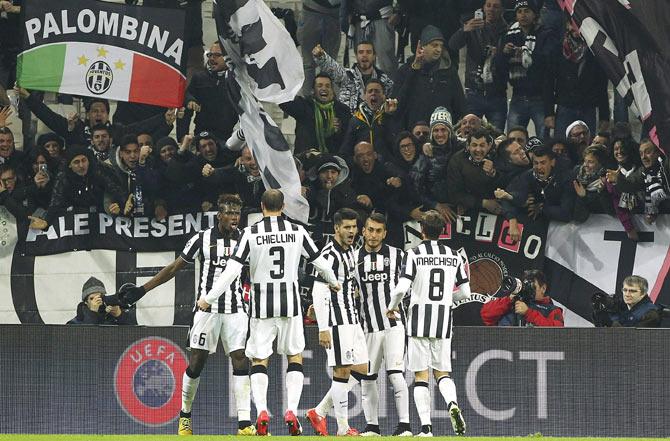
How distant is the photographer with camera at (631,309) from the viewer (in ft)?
38.5

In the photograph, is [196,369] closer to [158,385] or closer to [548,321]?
[158,385]

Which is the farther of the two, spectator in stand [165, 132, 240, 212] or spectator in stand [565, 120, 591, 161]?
spectator in stand [165, 132, 240, 212]

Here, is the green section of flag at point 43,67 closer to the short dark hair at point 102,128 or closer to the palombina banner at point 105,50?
the palombina banner at point 105,50

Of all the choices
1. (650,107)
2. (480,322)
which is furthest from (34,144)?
(650,107)

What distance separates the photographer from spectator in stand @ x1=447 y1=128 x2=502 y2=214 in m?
13.2

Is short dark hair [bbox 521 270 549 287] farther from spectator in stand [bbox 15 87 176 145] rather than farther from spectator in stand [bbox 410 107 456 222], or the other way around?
spectator in stand [bbox 15 87 176 145]

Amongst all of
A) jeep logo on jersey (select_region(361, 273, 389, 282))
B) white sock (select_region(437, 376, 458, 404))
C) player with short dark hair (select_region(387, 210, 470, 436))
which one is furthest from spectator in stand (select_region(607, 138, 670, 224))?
white sock (select_region(437, 376, 458, 404))

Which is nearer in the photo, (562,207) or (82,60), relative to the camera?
(562,207)

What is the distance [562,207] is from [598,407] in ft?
7.30

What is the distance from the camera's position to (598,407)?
1155cm

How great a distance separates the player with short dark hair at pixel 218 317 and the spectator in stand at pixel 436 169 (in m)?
2.98

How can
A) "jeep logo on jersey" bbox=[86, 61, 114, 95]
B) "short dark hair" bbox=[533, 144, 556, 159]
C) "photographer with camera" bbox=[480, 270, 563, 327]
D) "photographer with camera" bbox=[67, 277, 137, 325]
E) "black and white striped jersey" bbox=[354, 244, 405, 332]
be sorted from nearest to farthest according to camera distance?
1. "black and white striped jersey" bbox=[354, 244, 405, 332]
2. "photographer with camera" bbox=[480, 270, 563, 327]
3. "photographer with camera" bbox=[67, 277, 137, 325]
4. "short dark hair" bbox=[533, 144, 556, 159]
5. "jeep logo on jersey" bbox=[86, 61, 114, 95]

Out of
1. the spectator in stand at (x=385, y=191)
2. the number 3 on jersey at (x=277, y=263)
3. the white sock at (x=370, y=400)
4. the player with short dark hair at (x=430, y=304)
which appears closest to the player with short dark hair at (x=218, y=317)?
the number 3 on jersey at (x=277, y=263)

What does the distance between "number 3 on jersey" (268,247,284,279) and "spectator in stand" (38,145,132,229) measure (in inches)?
153
